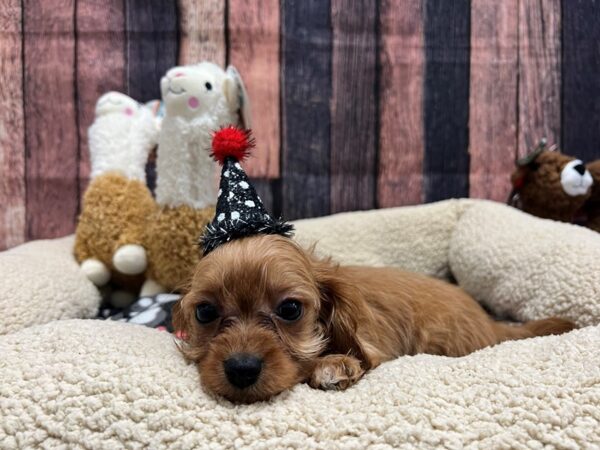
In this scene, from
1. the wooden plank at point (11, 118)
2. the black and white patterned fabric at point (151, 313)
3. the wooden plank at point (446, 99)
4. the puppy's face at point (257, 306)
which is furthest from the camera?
the wooden plank at point (446, 99)

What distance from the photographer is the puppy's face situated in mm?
1034

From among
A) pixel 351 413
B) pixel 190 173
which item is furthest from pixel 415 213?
pixel 351 413

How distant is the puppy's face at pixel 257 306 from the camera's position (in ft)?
3.39

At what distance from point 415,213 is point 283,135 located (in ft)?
Result: 2.13

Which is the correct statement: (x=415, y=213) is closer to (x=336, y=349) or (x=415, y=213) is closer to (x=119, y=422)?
(x=336, y=349)

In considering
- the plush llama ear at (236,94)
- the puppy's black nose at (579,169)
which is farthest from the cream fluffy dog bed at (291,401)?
the puppy's black nose at (579,169)

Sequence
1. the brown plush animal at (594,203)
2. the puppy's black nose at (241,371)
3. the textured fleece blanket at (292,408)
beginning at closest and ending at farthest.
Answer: the textured fleece blanket at (292,408)
the puppy's black nose at (241,371)
the brown plush animal at (594,203)

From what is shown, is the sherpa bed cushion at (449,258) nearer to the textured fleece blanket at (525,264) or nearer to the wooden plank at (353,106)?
the textured fleece blanket at (525,264)

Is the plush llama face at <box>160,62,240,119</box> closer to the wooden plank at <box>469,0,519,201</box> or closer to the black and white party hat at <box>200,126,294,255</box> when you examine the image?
the black and white party hat at <box>200,126,294,255</box>

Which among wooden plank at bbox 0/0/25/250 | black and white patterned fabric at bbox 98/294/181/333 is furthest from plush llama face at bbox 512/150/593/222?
wooden plank at bbox 0/0/25/250

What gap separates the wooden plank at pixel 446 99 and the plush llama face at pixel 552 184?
276 millimetres

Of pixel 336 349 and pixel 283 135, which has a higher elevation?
pixel 283 135

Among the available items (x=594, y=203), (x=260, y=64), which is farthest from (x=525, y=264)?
(x=260, y=64)

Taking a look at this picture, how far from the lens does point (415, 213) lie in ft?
6.89
